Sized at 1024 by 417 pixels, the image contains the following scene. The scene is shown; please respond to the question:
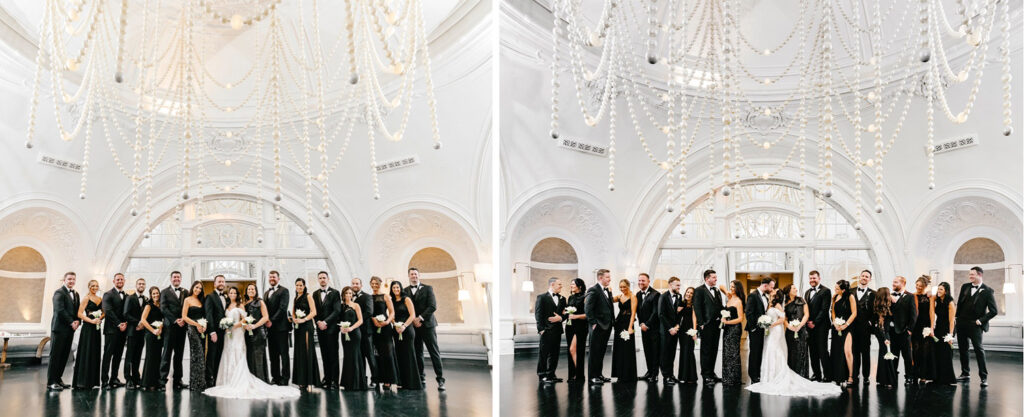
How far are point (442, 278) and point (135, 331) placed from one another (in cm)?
291

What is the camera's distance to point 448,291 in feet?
24.7

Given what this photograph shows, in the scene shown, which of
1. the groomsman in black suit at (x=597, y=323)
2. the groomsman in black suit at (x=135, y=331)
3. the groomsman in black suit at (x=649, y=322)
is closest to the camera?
the groomsman in black suit at (x=135, y=331)

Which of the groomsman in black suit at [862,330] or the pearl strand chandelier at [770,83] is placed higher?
the pearl strand chandelier at [770,83]

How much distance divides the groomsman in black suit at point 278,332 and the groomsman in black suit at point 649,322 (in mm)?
3473

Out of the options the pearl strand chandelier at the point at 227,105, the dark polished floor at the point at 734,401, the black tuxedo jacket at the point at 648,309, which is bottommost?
the dark polished floor at the point at 734,401

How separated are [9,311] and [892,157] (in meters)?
10.5

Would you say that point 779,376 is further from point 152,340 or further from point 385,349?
point 152,340

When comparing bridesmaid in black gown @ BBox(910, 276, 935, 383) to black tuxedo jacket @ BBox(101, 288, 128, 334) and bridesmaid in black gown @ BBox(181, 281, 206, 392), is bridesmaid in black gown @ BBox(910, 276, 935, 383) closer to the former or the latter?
bridesmaid in black gown @ BBox(181, 281, 206, 392)

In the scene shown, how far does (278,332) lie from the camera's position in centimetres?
738

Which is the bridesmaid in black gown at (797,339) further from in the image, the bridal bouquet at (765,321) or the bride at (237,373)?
the bride at (237,373)

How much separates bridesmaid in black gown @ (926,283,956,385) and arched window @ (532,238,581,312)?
4151 mm

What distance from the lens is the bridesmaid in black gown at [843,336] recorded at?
7.76m

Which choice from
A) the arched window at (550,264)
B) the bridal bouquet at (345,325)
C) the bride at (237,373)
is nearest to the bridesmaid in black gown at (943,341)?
the arched window at (550,264)

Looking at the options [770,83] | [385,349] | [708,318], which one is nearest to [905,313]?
[708,318]
